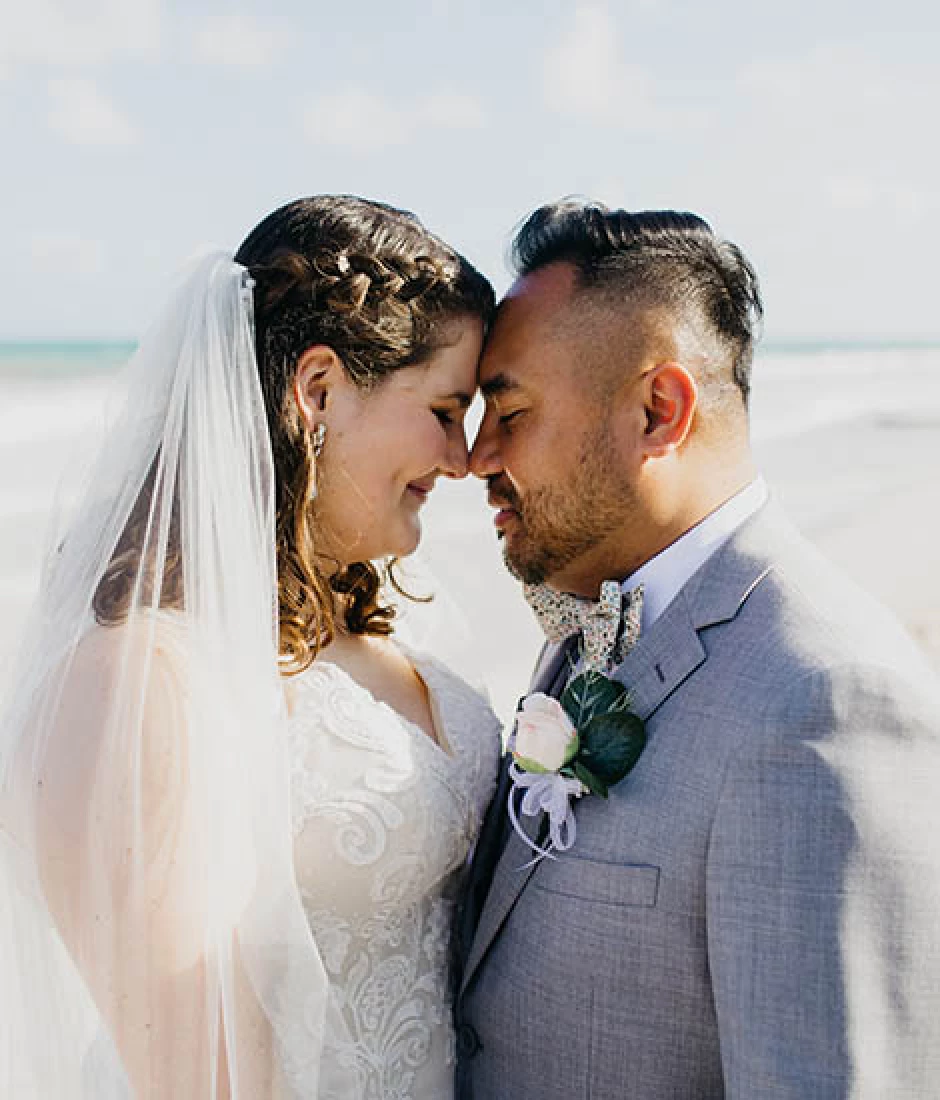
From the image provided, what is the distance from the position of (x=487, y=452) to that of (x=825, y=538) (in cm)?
1171

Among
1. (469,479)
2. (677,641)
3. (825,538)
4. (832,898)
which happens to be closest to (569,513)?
(677,641)

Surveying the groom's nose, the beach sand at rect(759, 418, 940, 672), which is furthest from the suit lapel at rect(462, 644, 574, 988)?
the beach sand at rect(759, 418, 940, 672)

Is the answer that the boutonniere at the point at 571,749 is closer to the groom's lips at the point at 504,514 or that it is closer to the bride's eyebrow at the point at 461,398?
the groom's lips at the point at 504,514

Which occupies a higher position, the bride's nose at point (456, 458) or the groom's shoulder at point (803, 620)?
the bride's nose at point (456, 458)

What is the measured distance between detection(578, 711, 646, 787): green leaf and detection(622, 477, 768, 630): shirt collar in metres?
0.33

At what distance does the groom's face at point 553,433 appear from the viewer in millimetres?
3236

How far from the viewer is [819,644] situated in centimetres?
259

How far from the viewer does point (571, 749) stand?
2.81 m

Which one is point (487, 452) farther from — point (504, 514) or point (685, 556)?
point (685, 556)

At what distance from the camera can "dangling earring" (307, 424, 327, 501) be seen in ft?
10.2

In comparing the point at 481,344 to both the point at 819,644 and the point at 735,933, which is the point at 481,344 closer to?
the point at 819,644

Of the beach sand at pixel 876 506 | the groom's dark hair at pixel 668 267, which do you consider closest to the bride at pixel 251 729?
the groom's dark hair at pixel 668 267

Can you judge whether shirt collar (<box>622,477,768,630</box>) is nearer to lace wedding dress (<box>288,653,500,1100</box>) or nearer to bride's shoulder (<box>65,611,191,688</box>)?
lace wedding dress (<box>288,653,500,1100</box>)

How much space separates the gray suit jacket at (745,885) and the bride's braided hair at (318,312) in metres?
0.82
